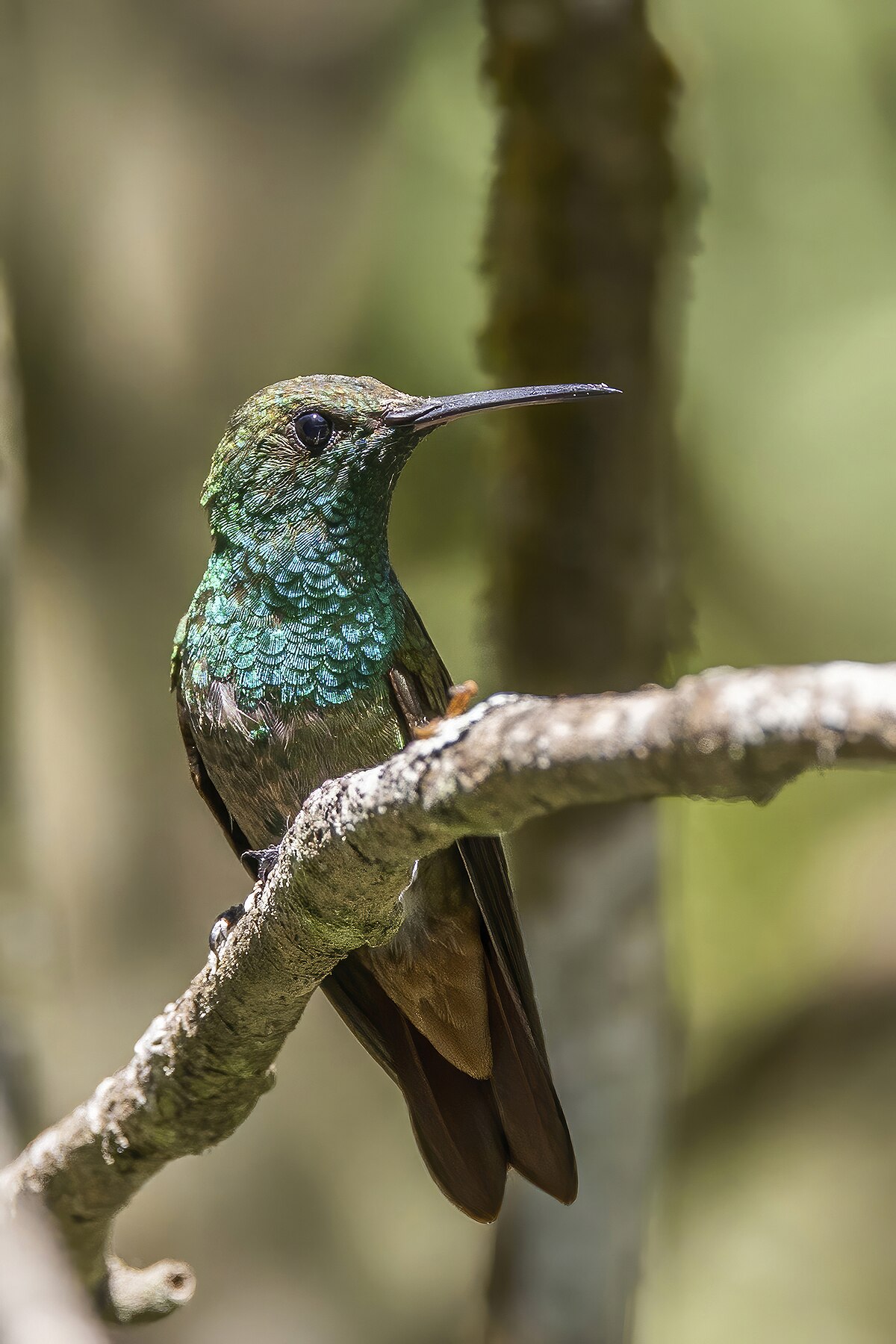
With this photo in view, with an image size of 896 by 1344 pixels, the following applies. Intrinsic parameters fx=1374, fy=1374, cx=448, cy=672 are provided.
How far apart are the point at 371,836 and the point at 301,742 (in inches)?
44.7

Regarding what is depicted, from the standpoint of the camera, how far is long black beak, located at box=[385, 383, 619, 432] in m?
2.58

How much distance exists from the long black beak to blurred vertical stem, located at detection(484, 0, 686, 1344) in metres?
1.59

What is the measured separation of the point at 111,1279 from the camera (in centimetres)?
314

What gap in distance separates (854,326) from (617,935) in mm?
4176

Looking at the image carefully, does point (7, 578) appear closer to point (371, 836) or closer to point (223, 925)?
point (223, 925)

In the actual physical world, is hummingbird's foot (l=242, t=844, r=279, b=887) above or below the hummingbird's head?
below

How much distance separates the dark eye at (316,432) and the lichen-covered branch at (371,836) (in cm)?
115

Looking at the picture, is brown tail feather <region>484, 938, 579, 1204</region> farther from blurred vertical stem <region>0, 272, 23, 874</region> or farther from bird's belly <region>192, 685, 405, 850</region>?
blurred vertical stem <region>0, 272, 23, 874</region>

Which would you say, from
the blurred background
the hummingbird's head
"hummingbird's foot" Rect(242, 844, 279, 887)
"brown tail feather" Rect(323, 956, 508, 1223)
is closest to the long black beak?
the hummingbird's head

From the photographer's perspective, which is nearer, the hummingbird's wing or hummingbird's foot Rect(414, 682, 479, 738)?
hummingbird's foot Rect(414, 682, 479, 738)

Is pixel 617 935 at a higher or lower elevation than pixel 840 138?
lower

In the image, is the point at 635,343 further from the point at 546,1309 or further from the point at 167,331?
the point at 546,1309

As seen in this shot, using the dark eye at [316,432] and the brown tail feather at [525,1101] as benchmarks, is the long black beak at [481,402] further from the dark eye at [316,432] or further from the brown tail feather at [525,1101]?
the brown tail feather at [525,1101]

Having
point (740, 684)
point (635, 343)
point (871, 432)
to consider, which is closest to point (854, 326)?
point (871, 432)
